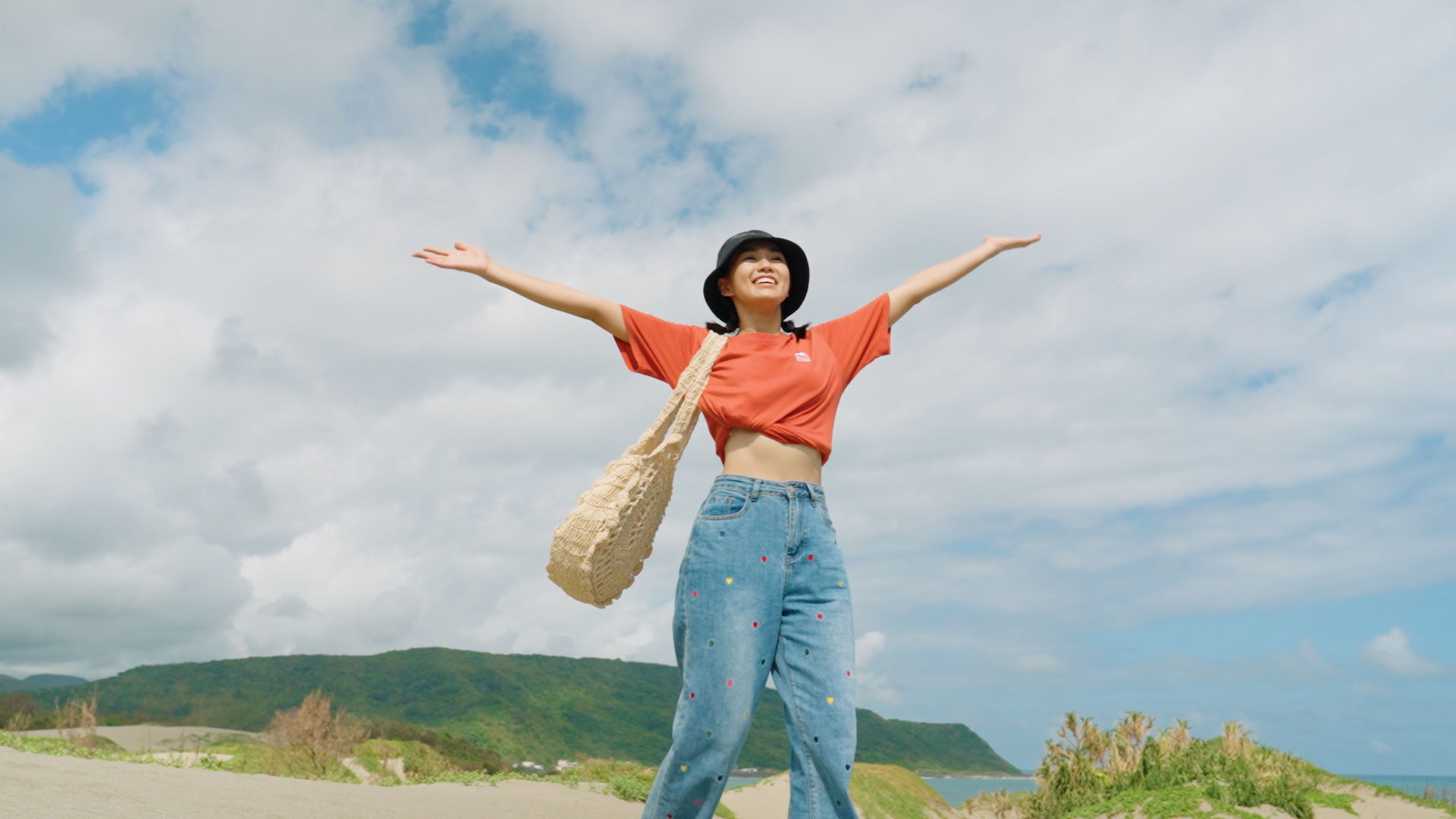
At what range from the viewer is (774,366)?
4.11 m

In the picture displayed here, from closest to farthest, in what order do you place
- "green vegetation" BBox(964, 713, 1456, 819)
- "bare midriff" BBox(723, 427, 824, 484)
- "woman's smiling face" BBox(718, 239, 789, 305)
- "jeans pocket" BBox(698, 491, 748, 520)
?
1. "jeans pocket" BBox(698, 491, 748, 520)
2. "bare midriff" BBox(723, 427, 824, 484)
3. "woman's smiling face" BBox(718, 239, 789, 305)
4. "green vegetation" BBox(964, 713, 1456, 819)

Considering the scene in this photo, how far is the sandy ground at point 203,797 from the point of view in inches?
172

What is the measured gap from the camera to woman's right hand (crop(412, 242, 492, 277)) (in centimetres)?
421

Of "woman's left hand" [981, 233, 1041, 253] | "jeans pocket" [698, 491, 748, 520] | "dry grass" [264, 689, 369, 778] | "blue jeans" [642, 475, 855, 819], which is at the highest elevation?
"woman's left hand" [981, 233, 1041, 253]

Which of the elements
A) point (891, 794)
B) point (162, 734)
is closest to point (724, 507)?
point (891, 794)

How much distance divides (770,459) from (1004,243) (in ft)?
6.51

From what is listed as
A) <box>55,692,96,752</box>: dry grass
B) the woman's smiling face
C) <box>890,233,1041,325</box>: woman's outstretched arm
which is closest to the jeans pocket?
the woman's smiling face

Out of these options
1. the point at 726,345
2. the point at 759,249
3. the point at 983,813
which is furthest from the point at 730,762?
the point at 983,813

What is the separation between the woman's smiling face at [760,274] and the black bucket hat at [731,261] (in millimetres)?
32

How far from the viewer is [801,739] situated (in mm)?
3613

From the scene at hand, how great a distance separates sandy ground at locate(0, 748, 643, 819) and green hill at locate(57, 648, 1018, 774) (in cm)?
1964

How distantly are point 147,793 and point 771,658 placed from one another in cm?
336

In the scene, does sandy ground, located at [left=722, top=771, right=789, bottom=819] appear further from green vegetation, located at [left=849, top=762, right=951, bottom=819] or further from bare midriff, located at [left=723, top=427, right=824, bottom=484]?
bare midriff, located at [left=723, top=427, right=824, bottom=484]

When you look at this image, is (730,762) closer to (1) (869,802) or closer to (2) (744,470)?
(2) (744,470)
